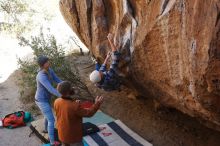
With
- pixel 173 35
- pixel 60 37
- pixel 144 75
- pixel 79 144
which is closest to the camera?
pixel 173 35

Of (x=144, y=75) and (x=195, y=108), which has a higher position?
(x=144, y=75)

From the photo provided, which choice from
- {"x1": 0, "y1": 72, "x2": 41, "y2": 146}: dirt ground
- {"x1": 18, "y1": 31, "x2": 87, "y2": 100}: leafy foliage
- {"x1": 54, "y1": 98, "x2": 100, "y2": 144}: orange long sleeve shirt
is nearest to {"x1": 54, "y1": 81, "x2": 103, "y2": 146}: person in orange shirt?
{"x1": 54, "y1": 98, "x2": 100, "y2": 144}: orange long sleeve shirt

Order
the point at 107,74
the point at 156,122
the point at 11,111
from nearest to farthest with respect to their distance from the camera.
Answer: the point at 107,74 < the point at 156,122 < the point at 11,111

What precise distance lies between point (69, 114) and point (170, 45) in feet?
5.70

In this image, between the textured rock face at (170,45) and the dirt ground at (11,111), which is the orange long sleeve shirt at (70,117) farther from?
the dirt ground at (11,111)

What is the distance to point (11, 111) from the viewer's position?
983 centimetres

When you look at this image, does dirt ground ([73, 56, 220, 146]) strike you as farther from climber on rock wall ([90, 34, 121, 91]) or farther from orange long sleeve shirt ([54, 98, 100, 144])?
orange long sleeve shirt ([54, 98, 100, 144])

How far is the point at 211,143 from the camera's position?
24.9 ft

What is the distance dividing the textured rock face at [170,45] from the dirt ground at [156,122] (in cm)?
139

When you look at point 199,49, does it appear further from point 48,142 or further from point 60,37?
point 60,37

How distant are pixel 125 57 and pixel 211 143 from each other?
2.74m

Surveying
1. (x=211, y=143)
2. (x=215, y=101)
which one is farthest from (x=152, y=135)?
(x=215, y=101)

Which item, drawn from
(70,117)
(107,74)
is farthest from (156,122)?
(70,117)

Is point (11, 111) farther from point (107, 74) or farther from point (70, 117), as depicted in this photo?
point (70, 117)
